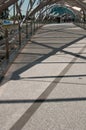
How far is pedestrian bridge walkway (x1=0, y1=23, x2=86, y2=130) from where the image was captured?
20.8ft

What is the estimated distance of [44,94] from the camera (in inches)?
327

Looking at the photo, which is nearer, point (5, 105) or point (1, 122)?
point (1, 122)

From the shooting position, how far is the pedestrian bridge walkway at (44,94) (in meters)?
6.33

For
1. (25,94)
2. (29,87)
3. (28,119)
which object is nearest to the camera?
(28,119)

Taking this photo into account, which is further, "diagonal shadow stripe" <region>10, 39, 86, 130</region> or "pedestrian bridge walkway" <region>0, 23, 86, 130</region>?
"pedestrian bridge walkway" <region>0, 23, 86, 130</region>

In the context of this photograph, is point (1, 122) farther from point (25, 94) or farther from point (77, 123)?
point (25, 94)

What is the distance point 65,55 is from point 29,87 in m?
6.23

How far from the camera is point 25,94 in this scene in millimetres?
8242

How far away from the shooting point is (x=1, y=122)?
6.31m

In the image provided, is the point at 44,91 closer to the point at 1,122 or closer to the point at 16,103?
the point at 16,103

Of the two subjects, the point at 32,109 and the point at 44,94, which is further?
the point at 44,94

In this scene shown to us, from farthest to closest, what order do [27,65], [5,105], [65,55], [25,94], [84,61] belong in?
[65,55] < [84,61] < [27,65] < [25,94] < [5,105]

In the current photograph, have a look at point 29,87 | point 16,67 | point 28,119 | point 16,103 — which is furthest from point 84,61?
point 28,119

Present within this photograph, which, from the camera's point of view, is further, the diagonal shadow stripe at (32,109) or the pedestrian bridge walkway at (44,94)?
the pedestrian bridge walkway at (44,94)
